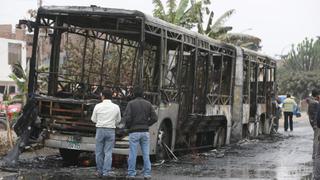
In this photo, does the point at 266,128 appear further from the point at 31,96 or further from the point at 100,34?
the point at 31,96

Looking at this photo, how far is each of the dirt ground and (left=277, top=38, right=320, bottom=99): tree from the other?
44.0 m

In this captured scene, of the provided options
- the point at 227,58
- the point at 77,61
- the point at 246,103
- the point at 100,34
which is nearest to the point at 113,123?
the point at 100,34

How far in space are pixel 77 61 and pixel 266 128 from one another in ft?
32.1

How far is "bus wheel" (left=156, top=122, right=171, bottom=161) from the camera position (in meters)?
13.1

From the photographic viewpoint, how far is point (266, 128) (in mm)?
23625

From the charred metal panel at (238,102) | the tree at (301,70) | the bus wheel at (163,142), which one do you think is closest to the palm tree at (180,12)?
the charred metal panel at (238,102)

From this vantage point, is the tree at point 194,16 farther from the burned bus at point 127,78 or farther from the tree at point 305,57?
the tree at point 305,57

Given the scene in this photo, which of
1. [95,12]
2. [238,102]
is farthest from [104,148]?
[238,102]

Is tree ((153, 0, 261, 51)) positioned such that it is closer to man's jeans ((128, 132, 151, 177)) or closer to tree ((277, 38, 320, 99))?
man's jeans ((128, 132, 151, 177))

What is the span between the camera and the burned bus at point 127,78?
12.4 metres

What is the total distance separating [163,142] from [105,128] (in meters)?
2.60

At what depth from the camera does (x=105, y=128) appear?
→ 11102 millimetres

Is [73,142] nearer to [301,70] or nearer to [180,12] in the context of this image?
[180,12]

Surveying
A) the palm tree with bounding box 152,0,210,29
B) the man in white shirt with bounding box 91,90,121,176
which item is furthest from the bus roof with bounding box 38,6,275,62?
the palm tree with bounding box 152,0,210,29
